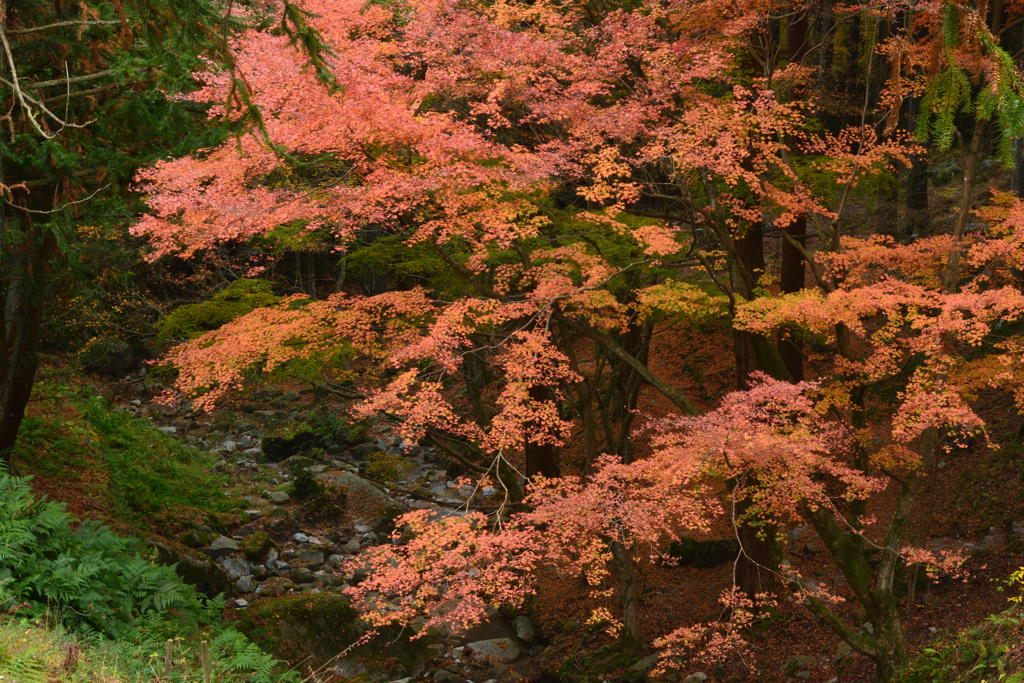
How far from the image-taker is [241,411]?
20062 millimetres

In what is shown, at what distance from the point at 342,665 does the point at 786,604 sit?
651 cm

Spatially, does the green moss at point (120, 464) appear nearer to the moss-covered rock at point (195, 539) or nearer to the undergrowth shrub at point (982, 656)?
the moss-covered rock at point (195, 539)

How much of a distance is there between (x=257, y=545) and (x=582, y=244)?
702 centimetres

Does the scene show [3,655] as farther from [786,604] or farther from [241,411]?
[241,411]

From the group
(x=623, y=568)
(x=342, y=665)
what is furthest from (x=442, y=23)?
(x=342, y=665)

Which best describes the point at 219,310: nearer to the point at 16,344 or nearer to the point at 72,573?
the point at 16,344

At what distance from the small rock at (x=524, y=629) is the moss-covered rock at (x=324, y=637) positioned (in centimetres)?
219

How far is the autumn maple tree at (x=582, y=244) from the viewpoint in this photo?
723 cm

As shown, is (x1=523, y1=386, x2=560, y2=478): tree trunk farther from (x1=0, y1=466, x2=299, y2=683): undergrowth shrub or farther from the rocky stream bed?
(x1=0, y1=466, x2=299, y2=683): undergrowth shrub

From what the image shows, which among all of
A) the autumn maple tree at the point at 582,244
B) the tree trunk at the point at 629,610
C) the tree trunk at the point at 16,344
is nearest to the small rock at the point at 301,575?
the autumn maple tree at the point at 582,244

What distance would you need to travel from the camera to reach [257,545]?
11.2 m

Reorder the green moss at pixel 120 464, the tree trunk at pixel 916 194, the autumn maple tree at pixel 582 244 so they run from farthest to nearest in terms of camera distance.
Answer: the tree trunk at pixel 916 194, the green moss at pixel 120 464, the autumn maple tree at pixel 582 244

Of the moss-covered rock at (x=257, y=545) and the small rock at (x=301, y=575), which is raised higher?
the moss-covered rock at (x=257, y=545)

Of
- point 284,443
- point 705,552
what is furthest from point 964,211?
point 284,443
